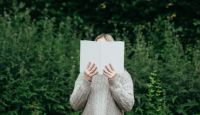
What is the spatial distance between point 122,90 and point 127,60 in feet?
9.15

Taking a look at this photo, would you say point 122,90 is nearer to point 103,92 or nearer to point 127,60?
point 103,92

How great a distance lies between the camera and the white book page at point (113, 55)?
19.1 ft

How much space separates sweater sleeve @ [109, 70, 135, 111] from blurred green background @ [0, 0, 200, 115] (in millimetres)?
2325

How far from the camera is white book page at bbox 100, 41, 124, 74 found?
19.1 ft

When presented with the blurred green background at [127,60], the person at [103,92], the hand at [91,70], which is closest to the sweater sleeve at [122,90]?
the person at [103,92]

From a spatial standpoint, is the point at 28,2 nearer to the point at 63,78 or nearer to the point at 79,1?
the point at 79,1

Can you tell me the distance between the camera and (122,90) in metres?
5.91

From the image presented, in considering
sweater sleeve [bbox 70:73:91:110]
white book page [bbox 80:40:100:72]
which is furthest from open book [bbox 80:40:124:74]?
sweater sleeve [bbox 70:73:91:110]

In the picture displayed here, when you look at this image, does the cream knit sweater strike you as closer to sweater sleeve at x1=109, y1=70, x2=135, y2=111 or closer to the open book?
sweater sleeve at x1=109, y1=70, x2=135, y2=111

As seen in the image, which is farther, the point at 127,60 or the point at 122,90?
the point at 127,60

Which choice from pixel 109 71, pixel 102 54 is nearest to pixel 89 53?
pixel 102 54

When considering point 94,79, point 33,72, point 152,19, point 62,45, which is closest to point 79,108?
point 94,79

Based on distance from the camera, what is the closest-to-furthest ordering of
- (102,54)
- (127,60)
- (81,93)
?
(102,54) → (81,93) → (127,60)

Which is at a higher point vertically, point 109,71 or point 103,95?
point 109,71
